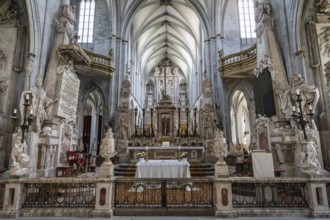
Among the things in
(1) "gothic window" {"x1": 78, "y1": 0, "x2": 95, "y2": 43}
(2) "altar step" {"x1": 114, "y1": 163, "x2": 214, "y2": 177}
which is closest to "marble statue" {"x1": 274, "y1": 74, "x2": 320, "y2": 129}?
(2) "altar step" {"x1": 114, "y1": 163, "x2": 214, "y2": 177}

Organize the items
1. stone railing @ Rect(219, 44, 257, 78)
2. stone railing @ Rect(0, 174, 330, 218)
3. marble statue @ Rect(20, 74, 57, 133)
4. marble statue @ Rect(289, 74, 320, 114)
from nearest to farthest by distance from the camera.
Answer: stone railing @ Rect(0, 174, 330, 218), marble statue @ Rect(289, 74, 320, 114), marble statue @ Rect(20, 74, 57, 133), stone railing @ Rect(219, 44, 257, 78)

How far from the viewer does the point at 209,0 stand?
55.2ft

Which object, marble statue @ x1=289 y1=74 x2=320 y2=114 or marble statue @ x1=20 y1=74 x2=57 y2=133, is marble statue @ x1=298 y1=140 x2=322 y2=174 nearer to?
marble statue @ x1=289 y1=74 x2=320 y2=114

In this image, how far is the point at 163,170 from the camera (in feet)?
24.8

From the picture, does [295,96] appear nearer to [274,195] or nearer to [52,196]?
[274,195]

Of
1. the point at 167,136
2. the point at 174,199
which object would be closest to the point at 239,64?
the point at 167,136

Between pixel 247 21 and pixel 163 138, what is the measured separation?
1189 centimetres

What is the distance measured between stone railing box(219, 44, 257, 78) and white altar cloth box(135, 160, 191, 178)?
346 inches

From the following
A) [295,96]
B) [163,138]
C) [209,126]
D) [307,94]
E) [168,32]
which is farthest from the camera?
[168,32]

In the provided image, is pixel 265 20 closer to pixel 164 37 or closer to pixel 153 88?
pixel 164 37

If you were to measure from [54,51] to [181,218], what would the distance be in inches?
328

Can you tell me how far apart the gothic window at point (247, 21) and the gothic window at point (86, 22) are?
40.7ft

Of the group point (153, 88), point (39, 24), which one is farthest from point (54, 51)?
point (153, 88)

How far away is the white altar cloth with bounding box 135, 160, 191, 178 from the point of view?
755cm
